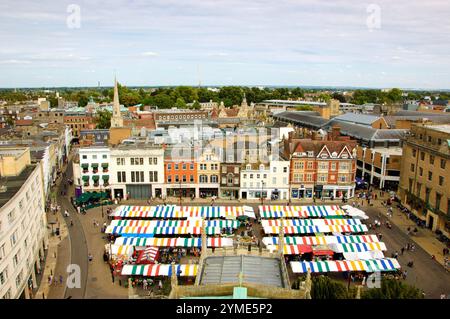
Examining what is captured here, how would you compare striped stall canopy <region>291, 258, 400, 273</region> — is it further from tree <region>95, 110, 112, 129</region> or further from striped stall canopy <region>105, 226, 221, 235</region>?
tree <region>95, 110, 112, 129</region>

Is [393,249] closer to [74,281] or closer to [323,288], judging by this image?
[323,288]

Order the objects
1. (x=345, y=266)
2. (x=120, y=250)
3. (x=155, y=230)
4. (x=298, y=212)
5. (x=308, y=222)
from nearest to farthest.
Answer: (x=345, y=266) < (x=120, y=250) < (x=155, y=230) < (x=308, y=222) < (x=298, y=212)

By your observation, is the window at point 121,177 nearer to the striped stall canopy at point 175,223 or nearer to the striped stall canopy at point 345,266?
the striped stall canopy at point 175,223

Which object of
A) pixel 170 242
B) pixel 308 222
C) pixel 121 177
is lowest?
pixel 170 242

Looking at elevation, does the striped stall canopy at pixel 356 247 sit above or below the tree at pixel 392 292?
below

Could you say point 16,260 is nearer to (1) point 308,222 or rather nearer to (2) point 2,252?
(2) point 2,252

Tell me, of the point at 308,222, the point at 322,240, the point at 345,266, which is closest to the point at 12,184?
the point at 322,240

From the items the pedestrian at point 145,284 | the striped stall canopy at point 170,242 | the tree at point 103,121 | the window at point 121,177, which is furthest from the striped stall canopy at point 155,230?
the tree at point 103,121
